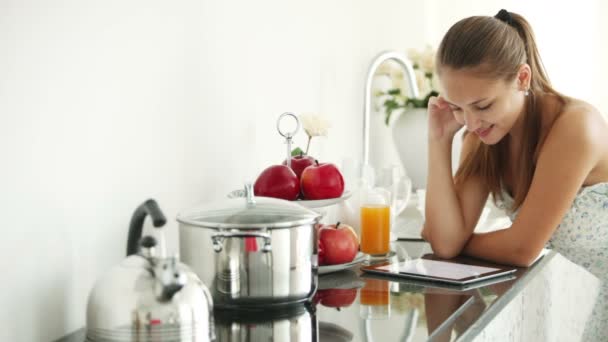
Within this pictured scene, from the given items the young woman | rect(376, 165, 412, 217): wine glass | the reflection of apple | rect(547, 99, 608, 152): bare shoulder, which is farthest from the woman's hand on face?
the reflection of apple

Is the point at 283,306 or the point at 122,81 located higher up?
the point at 122,81

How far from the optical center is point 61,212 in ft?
3.73

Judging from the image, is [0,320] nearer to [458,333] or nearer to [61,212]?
[61,212]

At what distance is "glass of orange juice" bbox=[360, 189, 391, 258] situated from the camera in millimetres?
1683

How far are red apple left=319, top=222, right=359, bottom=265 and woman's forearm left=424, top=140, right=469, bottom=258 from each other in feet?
1.09

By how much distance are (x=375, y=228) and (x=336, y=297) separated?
0.33m

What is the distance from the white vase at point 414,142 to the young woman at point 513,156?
1.90 ft

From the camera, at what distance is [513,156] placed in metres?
1.94

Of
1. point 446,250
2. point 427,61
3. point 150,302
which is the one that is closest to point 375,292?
point 446,250

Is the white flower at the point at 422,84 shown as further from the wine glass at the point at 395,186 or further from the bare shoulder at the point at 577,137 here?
the bare shoulder at the point at 577,137

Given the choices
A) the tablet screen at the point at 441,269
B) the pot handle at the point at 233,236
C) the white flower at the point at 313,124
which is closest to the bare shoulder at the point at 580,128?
the tablet screen at the point at 441,269

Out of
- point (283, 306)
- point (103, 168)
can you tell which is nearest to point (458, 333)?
point (283, 306)

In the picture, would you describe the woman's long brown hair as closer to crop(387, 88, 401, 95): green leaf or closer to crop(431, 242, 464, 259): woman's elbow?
crop(431, 242, 464, 259): woman's elbow

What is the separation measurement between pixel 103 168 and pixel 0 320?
0.29 metres
